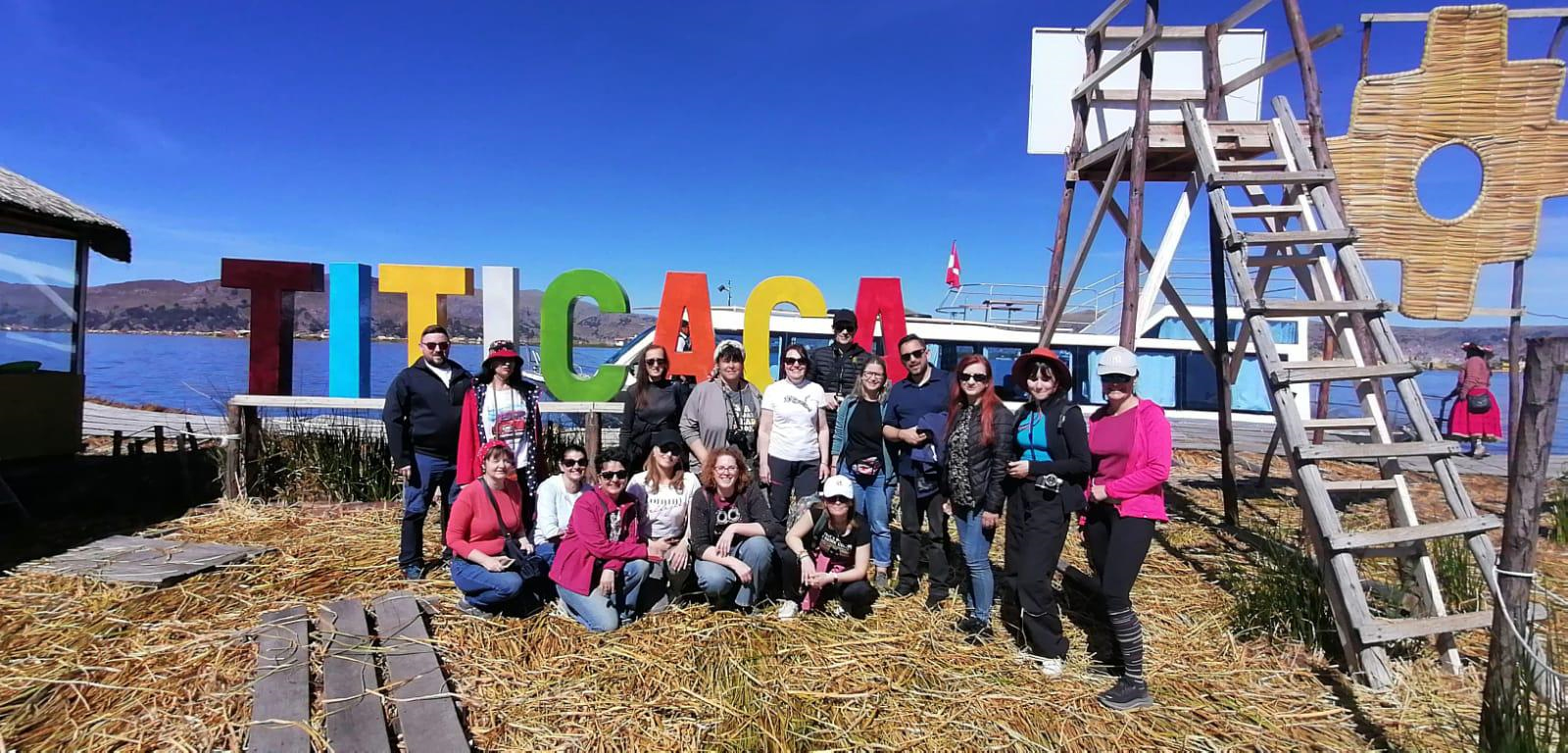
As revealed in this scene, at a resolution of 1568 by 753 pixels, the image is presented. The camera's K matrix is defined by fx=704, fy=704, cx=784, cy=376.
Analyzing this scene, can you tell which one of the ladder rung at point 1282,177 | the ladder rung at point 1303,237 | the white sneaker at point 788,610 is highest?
the ladder rung at point 1282,177

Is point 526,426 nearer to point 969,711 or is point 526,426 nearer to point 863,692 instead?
point 863,692

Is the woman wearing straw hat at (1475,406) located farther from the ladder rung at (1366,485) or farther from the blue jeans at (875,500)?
the blue jeans at (875,500)

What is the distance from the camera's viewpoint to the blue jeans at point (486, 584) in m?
4.33

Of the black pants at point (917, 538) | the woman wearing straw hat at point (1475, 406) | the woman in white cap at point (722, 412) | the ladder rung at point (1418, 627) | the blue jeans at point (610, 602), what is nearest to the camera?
the ladder rung at point (1418, 627)

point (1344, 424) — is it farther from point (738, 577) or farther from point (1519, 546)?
point (738, 577)

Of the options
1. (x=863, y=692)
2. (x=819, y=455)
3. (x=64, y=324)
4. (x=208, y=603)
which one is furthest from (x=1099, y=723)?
(x=64, y=324)

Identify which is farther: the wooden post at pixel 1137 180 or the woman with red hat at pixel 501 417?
the wooden post at pixel 1137 180

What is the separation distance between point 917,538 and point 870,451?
692mm

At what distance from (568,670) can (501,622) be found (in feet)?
2.60

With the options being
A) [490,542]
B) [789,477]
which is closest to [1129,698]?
[789,477]

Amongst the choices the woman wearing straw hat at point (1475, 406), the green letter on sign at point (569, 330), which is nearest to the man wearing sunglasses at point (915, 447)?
the green letter on sign at point (569, 330)

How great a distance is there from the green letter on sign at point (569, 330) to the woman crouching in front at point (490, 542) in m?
2.87

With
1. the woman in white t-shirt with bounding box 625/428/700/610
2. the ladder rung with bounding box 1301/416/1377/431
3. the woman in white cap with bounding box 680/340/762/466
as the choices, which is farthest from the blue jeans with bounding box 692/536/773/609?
the ladder rung with bounding box 1301/416/1377/431

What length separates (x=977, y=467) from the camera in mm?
4059
